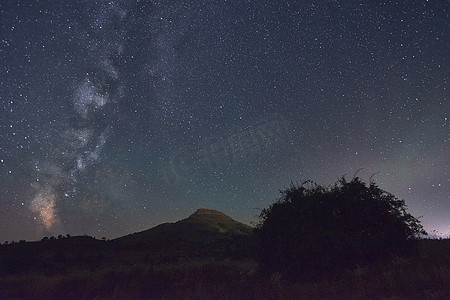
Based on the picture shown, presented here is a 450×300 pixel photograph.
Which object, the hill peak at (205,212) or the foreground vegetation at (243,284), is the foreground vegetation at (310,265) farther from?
the hill peak at (205,212)

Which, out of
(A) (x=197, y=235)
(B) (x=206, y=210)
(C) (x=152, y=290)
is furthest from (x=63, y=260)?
(B) (x=206, y=210)

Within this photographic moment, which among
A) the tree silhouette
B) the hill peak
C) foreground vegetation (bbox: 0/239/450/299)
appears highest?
the hill peak

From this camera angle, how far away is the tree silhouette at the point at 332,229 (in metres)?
10.3

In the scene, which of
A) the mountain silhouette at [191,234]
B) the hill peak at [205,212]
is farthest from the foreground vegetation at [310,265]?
the hill peak at [205,212]

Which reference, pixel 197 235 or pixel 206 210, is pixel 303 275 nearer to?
pixel 197 235

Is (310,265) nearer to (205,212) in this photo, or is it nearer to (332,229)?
(332,229)

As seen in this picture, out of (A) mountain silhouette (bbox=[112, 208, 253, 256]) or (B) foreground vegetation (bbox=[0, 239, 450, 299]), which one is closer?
(B) foreground vegetation (bbox=[0, 239, 450, 299])

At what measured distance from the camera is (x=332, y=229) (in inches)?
424

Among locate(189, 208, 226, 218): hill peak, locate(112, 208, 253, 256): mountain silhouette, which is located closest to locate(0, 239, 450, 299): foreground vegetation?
locate(112, 208, 253, 256): mountain silhouette

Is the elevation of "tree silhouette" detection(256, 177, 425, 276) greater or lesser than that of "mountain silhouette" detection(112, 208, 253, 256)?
lesser

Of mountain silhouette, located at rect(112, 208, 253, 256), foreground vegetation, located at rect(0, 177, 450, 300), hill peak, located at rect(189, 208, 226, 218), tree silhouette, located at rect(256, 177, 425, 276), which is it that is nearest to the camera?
foreground vegetation, located at rect(0, 177, 450, 300)

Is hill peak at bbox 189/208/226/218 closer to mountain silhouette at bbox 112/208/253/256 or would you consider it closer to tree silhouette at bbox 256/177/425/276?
mountain silhouette at bbox 112/208/253/256

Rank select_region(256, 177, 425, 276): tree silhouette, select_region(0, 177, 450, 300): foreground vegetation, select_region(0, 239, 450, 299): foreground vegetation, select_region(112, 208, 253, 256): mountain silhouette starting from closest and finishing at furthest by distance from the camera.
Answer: select_region(0, 239, 450, 299): foreground vegetation < select_region(0, 177, 450, 300): foreground vegetation < select_region(256, 177, 425, 276): tree silhouette < select_region(112, 208, 253, 256): mountain silhouette

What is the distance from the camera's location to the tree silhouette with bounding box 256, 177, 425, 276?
33.9 ft
